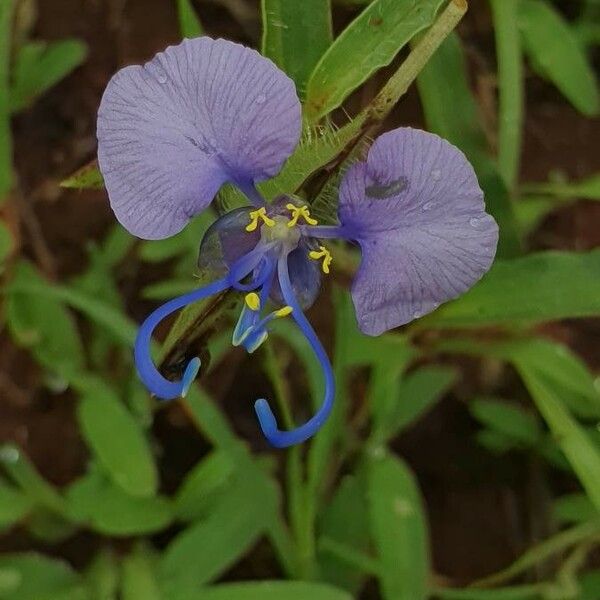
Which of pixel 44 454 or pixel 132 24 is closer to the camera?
pixel 44 454

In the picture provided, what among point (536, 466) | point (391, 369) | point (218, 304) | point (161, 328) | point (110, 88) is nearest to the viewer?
point (110, 88)

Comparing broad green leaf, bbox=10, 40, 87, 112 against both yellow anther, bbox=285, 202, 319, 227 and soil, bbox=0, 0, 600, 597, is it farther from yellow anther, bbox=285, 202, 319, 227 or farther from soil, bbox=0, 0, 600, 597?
Result: yellow anther, bbox=285, 202, 319, 227

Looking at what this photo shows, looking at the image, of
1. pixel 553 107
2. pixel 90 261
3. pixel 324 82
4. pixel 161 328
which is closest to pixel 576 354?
pixel 553 107

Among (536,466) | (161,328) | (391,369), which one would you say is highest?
(161,328)

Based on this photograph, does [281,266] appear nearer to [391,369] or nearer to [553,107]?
[391,369]

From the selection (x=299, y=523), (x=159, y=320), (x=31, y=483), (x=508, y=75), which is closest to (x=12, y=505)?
(x=31, y=483)
